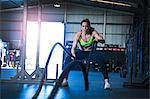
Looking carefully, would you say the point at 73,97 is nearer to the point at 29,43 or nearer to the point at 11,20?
the point at 29,43

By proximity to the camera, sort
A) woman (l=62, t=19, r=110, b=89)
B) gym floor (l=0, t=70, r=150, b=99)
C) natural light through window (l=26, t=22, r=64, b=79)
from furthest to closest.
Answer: natural light through window (l=26, t=22, r=64, b=79) → woman (l=62, t=19, r=110, b=89) → gym floor (l=0, t=70, r=150, b=99)

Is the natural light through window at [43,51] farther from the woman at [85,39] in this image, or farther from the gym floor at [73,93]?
the gym floor at [73,93]

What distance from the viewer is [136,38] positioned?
8.42 metres

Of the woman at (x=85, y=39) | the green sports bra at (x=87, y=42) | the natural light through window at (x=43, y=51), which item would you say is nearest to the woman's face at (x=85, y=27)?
the woman at (x=85, y=39)

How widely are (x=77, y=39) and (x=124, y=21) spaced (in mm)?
18608

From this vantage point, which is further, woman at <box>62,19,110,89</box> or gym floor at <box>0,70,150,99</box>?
woman at <box>62,19,110,89</box>

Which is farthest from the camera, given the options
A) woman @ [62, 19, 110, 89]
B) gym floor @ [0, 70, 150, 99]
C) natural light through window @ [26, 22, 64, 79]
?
natural light through window @ [26, 22, 64, 79]

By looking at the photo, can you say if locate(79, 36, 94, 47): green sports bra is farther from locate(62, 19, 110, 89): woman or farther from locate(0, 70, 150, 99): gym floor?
locate(0, 70, 150, 99): gym floor

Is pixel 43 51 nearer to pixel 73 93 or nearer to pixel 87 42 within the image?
pixel 87 42

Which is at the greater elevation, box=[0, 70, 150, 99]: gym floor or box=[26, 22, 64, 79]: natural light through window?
box=[26, 22, 64, 79]: natural light through window

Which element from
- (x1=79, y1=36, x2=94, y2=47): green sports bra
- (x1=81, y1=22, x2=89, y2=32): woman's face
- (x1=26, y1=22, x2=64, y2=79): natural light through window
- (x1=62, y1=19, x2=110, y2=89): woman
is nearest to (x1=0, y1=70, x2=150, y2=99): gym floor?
(x1=62, y1=19, x2=110, y2=89): woman

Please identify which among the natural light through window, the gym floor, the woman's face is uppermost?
the woman's face

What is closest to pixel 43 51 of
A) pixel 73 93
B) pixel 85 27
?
pixel 85 27

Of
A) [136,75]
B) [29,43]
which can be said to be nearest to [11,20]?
[29,43]
